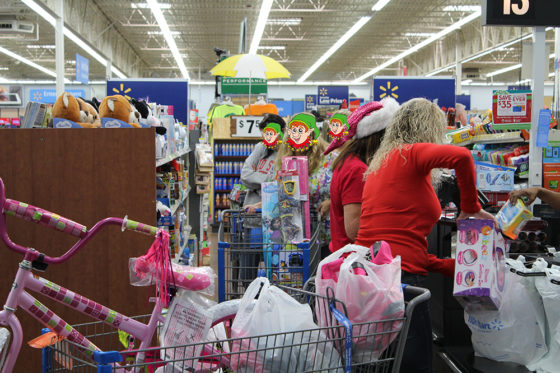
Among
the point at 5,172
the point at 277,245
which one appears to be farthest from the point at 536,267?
the point at 5,172

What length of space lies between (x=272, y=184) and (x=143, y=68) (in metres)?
27.6

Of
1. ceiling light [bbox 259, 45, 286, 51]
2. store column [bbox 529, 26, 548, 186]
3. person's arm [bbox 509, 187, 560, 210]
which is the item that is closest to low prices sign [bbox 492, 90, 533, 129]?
store column [bbox 529, 26, 548, 186]

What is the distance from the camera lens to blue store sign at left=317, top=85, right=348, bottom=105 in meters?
15.5

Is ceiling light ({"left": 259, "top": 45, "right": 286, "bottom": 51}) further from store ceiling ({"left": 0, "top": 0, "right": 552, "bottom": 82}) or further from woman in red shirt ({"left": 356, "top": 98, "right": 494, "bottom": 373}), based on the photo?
woman in red shirt ({"left": 356, "top": 98, "right": 494, "bottom": 373})

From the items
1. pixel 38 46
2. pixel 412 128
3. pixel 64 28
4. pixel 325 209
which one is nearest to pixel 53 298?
pixel 412 128

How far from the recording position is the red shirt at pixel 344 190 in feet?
8.47

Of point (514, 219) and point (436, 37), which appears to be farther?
point (436, 37)

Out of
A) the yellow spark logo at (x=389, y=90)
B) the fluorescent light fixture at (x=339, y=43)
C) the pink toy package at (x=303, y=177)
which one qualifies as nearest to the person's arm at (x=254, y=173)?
the pink toy package at (x=303, y=177)

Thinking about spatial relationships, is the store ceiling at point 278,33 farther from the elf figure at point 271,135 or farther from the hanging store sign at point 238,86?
the elf figure at point 271,135

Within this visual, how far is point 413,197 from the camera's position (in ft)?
7.27

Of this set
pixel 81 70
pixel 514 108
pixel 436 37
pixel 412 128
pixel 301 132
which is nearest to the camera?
pixel 412 128

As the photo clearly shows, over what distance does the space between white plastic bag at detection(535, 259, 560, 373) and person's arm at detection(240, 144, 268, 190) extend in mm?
2509

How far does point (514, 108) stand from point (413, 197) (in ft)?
6.46

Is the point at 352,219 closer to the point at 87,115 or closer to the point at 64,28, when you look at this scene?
the point at 87,115
